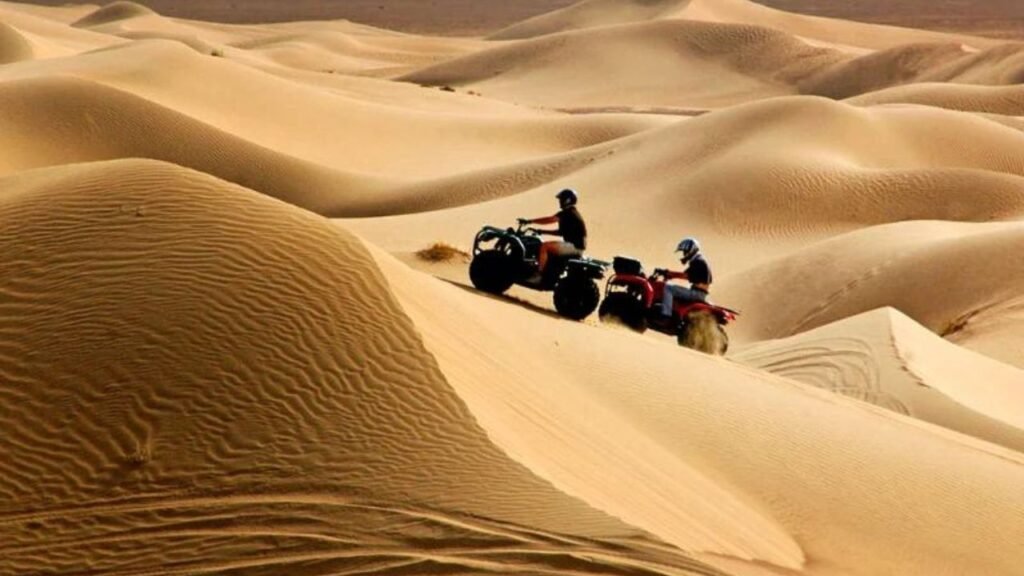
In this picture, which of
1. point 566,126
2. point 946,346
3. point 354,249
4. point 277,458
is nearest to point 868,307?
point 946,346

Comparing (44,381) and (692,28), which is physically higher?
(692,28)

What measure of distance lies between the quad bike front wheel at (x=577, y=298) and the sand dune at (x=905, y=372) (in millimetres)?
2215

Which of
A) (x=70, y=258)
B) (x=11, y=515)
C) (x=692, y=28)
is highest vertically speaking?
(x=692, y=28)

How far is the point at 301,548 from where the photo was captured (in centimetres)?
559

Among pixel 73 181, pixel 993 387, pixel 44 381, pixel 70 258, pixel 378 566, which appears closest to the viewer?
pixel 378 566

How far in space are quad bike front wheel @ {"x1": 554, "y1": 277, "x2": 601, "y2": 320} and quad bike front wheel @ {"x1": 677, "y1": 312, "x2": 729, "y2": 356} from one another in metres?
0.85

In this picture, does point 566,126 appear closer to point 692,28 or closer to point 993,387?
point 993,387

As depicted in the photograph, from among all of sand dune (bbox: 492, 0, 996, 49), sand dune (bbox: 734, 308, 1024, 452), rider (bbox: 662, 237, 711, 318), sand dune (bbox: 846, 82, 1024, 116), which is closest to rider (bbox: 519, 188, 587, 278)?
rider (bbox: 662, 237, 711, 318)

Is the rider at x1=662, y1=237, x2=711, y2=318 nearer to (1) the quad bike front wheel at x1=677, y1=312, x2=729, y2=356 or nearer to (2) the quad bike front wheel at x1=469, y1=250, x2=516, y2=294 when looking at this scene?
(1) the quad bike front wheel at x1=677, y1=312, x2=729, y2=356

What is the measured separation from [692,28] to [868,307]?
5448 cm

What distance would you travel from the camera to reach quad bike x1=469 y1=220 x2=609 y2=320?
1266 cm

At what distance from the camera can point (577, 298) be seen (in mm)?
12656

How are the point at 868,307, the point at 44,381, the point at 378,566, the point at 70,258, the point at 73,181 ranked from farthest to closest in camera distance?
1. the point at 868,307
2. the point at 73,181
3. the point at 70,258
4. the point at 44,381
5. the point at 378,566

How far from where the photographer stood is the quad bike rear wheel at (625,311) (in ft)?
42.5
